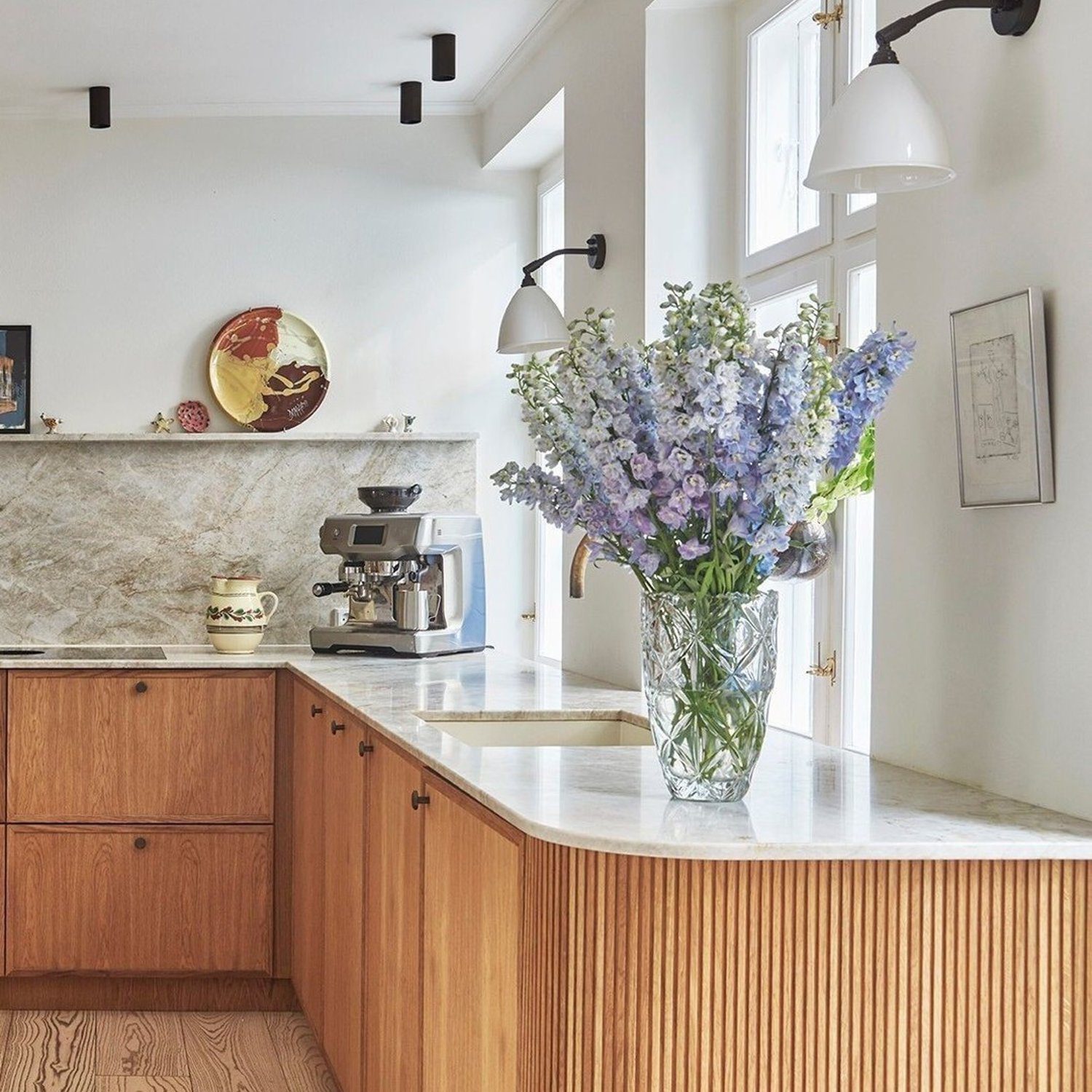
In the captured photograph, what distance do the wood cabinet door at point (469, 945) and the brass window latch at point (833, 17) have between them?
147 cm

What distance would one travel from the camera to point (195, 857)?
3848 mm

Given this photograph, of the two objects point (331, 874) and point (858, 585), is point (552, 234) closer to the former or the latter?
point (331, 874)

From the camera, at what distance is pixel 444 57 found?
150 inches

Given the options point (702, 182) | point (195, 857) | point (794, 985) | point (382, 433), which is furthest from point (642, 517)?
point (382, 433)

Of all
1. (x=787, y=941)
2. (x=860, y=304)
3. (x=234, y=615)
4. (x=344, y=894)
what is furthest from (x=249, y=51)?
(x=787, y=941)

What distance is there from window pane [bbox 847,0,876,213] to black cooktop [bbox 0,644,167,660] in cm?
233

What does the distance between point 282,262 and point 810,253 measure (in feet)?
7.60

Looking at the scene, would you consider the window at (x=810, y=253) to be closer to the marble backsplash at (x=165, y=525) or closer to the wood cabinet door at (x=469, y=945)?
the wood cabinet door at (x=469, y=945)

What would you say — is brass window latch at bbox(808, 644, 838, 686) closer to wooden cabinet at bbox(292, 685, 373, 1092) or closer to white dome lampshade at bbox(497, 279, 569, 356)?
wooden cabinet at bbox(292, 685, 373, 1092)

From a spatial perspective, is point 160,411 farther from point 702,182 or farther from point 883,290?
point 883,290

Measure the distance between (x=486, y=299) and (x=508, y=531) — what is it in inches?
29.2

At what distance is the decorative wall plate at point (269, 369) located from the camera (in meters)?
4.50

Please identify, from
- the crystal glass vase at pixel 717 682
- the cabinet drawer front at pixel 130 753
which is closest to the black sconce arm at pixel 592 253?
the cabinet drawer front at pixel 130 753

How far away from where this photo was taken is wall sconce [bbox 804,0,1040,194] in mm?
1672
